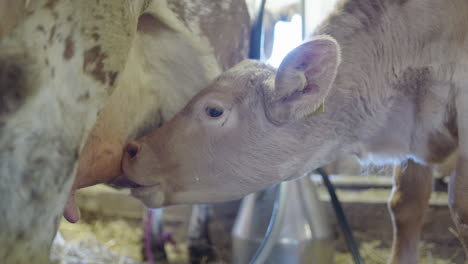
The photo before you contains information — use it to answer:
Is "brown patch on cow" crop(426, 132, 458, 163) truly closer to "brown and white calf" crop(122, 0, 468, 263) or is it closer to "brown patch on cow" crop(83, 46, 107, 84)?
"brown and white calf" crop(122, 0, 468, 263)

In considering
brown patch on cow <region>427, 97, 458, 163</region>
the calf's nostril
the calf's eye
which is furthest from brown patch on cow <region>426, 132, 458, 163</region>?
the calf's nostril

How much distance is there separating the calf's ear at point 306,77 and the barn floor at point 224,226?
57cm

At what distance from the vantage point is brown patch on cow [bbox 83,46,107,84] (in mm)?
671

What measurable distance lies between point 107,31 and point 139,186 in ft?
1.54

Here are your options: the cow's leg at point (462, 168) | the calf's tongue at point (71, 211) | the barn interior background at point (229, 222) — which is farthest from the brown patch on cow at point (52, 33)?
the cow's leg at point (462, 168)

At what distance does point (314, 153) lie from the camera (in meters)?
1.13

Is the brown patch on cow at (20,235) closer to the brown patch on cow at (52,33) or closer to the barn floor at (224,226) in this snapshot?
the brown patch on cow at (52,33)

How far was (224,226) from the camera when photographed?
7.29ft

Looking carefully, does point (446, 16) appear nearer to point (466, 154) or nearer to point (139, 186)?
point (466, 154)

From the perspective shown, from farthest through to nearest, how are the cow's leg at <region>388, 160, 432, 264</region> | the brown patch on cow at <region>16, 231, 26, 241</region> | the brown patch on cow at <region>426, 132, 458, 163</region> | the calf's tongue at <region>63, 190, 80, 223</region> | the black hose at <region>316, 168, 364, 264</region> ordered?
the cow's leg at <region>388, 160, 432, 264</region> → the black hose at <region>316, 168, 364, 264</region> → the brown patch on cow at <region>426, 132, 458, 163</region> → the calf's tongue at <region>63, 190, 80, 223</region> → the brown patch on cow at <region>16, 231, 26, 241</region>

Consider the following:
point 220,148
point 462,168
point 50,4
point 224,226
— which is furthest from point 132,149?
point 224,226

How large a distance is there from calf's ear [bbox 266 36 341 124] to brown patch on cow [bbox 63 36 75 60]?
47cm

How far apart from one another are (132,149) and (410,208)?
889 mm

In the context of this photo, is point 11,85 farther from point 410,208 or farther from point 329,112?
point 410,208
